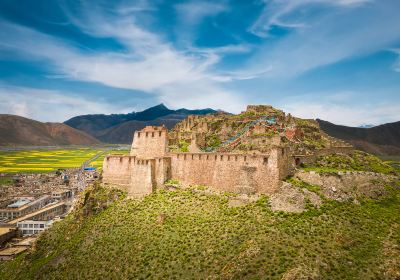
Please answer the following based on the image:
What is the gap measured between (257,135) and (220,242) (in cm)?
1889

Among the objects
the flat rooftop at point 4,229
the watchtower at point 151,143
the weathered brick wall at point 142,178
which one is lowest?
the flat rooftop at point 4,229

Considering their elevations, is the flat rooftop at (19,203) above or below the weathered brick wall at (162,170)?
below

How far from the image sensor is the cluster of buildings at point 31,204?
68.4m

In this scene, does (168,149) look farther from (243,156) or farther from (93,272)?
(93,272)

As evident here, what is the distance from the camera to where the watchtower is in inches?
1838

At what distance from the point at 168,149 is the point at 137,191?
23.3 feet

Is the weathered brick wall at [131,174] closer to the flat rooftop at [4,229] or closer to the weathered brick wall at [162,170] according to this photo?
the weathered brick wall at [162,170]

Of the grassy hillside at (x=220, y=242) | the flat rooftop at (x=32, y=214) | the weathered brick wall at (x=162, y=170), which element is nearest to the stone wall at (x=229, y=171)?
the weathered brick wall at (x=162, y=170)

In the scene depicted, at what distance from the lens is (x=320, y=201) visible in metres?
31.9

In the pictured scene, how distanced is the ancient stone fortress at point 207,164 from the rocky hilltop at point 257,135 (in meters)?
0.18

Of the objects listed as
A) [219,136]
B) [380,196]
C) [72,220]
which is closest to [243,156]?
[380,196]

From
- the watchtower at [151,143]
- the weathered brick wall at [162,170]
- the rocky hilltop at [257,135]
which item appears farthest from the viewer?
the watchtower at [151,143]

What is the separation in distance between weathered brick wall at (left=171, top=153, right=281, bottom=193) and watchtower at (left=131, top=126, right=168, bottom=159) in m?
3.38

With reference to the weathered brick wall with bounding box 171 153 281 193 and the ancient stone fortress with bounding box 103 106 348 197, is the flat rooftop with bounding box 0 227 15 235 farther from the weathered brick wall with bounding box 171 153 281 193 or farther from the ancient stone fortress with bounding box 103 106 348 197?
the weathered brick wall with bounding box 171 153 281 193
